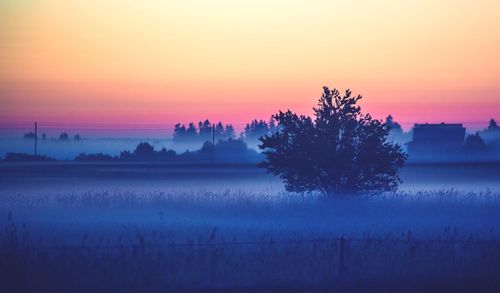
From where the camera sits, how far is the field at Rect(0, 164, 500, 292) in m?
16.0

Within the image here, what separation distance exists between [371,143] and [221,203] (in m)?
6.87

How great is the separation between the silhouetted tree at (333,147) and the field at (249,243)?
120 cm

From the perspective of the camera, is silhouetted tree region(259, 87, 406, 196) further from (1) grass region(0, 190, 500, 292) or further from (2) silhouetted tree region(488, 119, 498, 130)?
(2) silhouetted tree region(488, 119, 498, 130)

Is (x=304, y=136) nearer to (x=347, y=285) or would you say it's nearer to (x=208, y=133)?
(x=347, y=285)

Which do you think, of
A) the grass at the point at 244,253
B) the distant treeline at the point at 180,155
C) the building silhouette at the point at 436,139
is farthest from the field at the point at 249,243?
the building silhouette at the point at 436,139

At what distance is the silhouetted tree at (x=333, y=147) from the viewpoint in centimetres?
3097

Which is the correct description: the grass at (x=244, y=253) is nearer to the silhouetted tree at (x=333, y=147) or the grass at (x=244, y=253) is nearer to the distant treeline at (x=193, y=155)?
the silhouetted tree at (x=333, y=147)

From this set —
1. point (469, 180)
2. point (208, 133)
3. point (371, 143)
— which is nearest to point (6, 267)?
point (371, 143)

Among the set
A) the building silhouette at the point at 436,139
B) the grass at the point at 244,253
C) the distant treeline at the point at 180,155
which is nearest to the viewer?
the grass at the point at 244,253

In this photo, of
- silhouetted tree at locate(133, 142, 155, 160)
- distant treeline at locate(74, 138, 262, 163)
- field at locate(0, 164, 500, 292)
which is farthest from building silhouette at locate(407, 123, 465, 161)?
field at locate(0, 164, 500, 292)

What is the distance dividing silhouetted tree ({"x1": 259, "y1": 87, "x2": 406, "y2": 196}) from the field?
47.3 inches

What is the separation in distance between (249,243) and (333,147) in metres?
14.0

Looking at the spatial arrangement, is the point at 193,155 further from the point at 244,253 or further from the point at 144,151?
the point at 244,253

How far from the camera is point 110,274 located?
16.1 m
